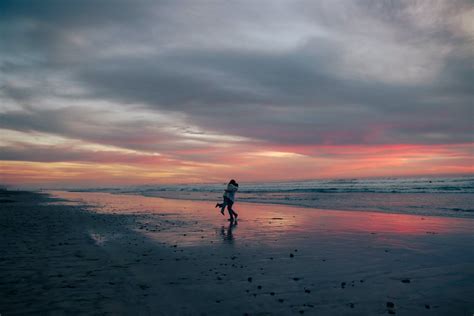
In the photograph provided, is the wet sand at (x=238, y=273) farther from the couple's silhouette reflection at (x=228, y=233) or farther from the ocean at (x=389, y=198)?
the ocean at (x=389, y=198)

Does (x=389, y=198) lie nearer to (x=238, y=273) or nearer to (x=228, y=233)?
(x=228, y=233)

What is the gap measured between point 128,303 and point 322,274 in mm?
4946

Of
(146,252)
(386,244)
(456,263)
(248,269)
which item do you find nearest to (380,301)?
(248,269)

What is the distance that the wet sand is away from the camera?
6617 mm

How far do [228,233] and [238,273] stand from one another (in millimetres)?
7523

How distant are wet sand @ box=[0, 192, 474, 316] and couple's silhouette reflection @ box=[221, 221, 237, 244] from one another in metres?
0.17

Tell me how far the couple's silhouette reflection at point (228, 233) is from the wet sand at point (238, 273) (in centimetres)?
17

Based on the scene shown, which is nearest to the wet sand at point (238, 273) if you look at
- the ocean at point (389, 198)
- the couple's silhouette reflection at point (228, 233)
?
the couple's silhouette reflection at point (228, 233)

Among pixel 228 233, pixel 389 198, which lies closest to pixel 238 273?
pixel 228 233

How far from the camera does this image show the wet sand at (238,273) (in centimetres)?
662

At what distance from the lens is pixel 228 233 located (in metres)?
16.5

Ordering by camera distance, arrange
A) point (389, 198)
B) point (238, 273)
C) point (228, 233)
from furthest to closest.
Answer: point (389, 198)
point (228, 233)
point (238, 273)

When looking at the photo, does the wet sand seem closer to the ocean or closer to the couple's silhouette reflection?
the couple's silhouette reflection

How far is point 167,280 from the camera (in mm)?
8398
